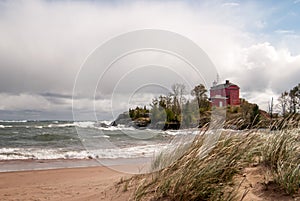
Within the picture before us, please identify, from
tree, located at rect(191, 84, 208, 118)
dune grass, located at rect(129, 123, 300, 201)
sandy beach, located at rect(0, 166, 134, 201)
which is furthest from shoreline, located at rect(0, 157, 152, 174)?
dune grass, located at rect(129, 123, 300, 201)

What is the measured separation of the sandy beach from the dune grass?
2.79 ft

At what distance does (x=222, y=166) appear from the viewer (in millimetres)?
4562

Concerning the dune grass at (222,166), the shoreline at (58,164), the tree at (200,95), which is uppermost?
the tree at (200,95)

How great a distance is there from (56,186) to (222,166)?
529 centimetres

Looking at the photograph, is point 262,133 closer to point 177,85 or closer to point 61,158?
point 177,85

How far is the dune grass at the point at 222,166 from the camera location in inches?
168

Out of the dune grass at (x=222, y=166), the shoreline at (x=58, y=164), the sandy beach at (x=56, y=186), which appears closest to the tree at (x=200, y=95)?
the dune grass at (x=222, y=166)

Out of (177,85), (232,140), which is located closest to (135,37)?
(177,85)

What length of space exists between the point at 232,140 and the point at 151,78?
2.61m

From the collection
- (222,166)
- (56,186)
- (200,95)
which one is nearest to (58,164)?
(56,186)

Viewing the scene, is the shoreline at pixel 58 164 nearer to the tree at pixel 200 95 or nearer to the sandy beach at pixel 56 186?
the sandy beach at pixel 56 186

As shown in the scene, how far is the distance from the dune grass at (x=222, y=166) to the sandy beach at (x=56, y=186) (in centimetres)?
85

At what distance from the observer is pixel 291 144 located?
5.10m

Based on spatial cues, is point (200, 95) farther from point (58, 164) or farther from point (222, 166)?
point (58, 164)
